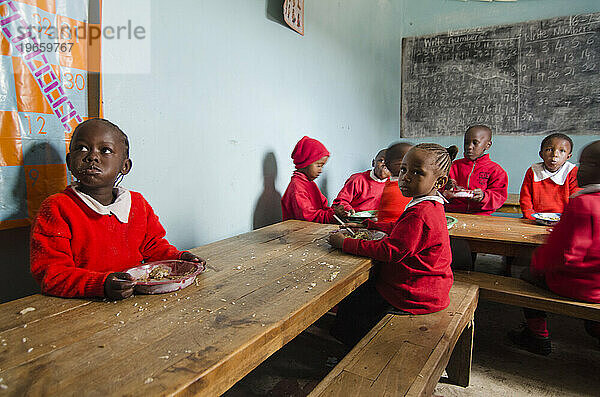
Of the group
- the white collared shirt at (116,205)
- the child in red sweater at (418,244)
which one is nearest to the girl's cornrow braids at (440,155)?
the child in red sweater at (418,244)

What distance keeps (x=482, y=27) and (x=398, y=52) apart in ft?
3.90

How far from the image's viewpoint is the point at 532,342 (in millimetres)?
2566

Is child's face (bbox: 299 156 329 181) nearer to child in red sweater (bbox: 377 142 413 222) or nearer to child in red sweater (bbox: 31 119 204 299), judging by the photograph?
child in red sweater (bbox: 377 142 413 222)

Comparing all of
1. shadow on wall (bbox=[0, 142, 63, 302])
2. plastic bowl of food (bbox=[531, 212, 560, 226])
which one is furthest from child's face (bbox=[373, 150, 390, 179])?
shadow on wall (bbox=[0, 142, 63, 302])

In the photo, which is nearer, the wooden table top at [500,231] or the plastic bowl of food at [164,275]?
the plastic bowl of food at [164,275]

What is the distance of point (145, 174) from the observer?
86.5 inches

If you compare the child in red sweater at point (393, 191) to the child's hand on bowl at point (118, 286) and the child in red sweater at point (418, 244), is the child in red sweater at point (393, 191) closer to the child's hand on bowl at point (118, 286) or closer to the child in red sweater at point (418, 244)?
the child in red sweater at point (418, 244)

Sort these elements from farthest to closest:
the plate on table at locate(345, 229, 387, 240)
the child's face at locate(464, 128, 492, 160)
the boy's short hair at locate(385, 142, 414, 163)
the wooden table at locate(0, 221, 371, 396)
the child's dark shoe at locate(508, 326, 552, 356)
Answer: the child's face at locate(464, 128, 492, 160), the boy's short hair at locate(385, 142, 414, 163), the child's dark shoe at locate(508, 326, 552, 356), the plate on table at locate(345, 229, 387, 240), the wooden table at locate(0, 221, 371, 396)

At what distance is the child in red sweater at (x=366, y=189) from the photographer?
3.64 meters

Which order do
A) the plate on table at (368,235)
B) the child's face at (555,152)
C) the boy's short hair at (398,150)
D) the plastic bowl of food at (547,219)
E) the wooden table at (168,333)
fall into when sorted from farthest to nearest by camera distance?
1. the child's face at (555,152)
2. the boy's short hair at (398,150)
3. the plastic bowl of food at (547,219)
4. the plate on table at (368,235)
5. the wooden table at (168,333)

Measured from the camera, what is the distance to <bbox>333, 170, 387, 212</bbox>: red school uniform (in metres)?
3.63

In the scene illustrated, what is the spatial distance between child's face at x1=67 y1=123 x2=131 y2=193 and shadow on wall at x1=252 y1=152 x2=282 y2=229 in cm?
171

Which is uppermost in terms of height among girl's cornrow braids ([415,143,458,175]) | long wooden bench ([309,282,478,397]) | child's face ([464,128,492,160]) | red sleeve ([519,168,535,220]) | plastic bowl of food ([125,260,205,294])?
child's face ([464,128,492,160])

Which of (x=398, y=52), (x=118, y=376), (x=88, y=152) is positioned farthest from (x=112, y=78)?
(x=398, y=52)
